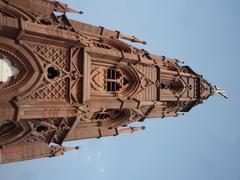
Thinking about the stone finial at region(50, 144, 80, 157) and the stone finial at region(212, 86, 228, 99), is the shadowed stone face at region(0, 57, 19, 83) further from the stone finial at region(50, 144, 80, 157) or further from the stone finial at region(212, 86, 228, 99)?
the stone finial at region(212, 86, 228, 99)

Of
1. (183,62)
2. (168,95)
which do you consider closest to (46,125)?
(168,95)

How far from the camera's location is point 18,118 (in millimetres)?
19203

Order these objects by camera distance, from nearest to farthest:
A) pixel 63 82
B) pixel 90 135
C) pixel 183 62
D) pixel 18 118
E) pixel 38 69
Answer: pixel 18 118
pixel 38 69
pixel 63 82
pixel 90 135
pixel 183 62

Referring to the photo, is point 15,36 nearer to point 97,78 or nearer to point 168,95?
point 97,78

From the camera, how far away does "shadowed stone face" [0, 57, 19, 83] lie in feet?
65.3

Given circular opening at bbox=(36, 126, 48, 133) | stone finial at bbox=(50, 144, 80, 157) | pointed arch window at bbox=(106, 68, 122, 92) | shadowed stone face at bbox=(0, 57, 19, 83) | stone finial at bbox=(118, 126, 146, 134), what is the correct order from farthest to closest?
stone finial at bbox=(118, 126, 146, 134) → pointed arch window at bbox=(106, 68, 122, 92) → stone finial at bbox=(50, 144, 80, 157) → circular opening at bbox=(36, 126, 48, 133) → shadowed stone face at bbox=(0, 57, 19, 83)

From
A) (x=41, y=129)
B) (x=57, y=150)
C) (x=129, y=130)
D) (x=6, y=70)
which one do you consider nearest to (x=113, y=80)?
(x=129, y=130)

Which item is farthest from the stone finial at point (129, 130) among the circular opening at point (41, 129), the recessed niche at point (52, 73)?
the recessed niche at point (52, 73)

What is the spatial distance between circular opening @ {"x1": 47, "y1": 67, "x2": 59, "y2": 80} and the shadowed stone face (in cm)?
198

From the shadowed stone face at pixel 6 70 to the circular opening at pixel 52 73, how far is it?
198 cm

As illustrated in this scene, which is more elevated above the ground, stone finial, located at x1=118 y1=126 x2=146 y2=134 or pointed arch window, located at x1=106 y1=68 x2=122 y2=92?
pointed arch window, located at x1=106 y1=68 x2=122 y2=92

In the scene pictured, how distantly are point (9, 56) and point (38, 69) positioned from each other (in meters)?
1.59

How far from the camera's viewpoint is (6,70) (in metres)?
20.1

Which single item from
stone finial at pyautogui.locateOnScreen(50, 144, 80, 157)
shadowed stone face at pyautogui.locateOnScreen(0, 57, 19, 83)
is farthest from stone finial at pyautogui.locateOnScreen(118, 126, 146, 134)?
shadowed stone face at pyautogui.locateOnScreen(0, 57, 19, 83)
